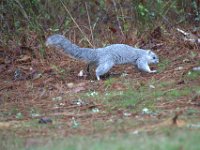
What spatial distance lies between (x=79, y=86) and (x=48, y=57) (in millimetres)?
2211

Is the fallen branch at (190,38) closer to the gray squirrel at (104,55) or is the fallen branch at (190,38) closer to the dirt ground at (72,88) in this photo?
the dirt ground at (72,88)

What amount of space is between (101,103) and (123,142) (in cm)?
335

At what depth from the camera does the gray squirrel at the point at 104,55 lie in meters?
10.9

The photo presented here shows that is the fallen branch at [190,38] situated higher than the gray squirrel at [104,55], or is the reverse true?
the fallen branch at [190,38]

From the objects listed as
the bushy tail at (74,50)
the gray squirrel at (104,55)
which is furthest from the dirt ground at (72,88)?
the bushy tail at (74,50)

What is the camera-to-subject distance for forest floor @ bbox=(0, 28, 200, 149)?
6526mm

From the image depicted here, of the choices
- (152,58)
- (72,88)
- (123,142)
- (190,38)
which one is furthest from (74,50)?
(123,142)

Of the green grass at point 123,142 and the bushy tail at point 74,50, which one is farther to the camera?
the bushy tail at point 74,50

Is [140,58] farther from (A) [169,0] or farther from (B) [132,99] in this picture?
(A) [169,0]

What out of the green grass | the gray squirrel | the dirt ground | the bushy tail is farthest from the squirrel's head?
the green grass

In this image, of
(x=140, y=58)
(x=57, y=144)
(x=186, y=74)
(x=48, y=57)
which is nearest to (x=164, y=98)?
(x=186, y=74)

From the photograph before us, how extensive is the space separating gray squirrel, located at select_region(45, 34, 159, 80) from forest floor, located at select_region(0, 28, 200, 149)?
24 cm

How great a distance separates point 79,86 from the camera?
34.5 ft

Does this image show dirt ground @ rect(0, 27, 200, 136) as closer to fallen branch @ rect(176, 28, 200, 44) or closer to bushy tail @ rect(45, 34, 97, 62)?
fallen branch @ rect(176, 28, 200, 44)
